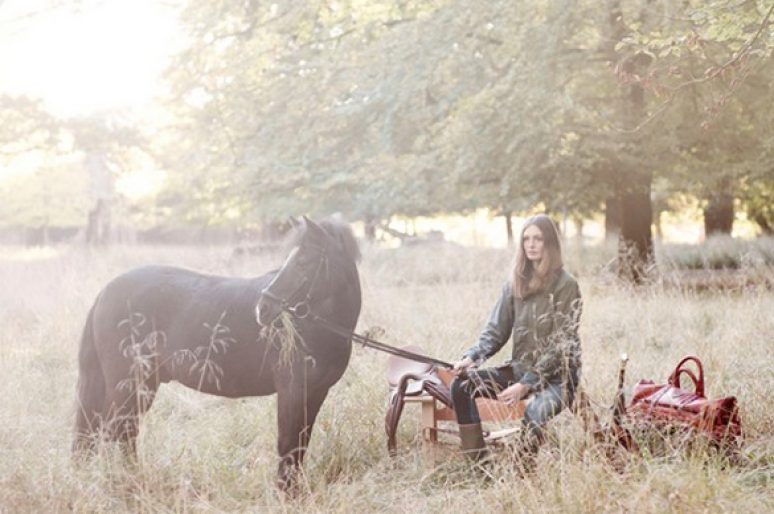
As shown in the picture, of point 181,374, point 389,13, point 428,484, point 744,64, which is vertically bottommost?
point 428,484

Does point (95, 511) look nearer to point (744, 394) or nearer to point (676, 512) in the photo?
point (676, 512)

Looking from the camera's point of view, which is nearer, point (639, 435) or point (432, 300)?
point (639, 435)

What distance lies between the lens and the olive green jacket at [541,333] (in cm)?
463

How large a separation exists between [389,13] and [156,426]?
33.7 ft

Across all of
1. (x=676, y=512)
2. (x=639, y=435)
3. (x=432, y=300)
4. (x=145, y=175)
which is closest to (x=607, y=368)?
(x=639, y=435)

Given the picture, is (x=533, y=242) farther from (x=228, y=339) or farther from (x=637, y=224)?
(x=637, y=224)

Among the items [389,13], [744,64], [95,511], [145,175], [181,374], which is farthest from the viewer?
[145,175]

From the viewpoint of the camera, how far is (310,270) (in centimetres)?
436

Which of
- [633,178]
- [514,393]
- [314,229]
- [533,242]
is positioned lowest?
[514,393]

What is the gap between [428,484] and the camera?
4723 millimetres

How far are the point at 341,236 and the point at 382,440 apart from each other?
1.59m

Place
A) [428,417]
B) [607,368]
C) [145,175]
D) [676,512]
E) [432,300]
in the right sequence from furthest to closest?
[145,175], [432,300], [607,368], [428,417], [676,512]

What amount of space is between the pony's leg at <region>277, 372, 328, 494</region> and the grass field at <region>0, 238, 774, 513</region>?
115 millimetres

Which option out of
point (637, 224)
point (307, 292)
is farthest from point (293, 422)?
point (637, 224)
